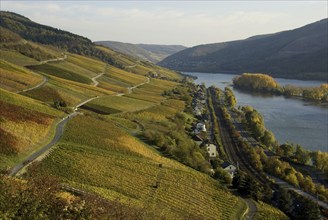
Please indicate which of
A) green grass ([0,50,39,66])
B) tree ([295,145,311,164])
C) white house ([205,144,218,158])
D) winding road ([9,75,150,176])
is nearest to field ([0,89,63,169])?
winding road ([9,75,150,176])

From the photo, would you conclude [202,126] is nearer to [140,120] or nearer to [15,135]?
[140,120]

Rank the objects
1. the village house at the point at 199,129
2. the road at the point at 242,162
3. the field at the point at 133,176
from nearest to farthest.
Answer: the field at the point at 133,176 < the road at the point at 242,162 < the village house at the point at 199,129

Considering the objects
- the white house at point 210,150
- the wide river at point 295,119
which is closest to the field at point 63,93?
the white house at point 210,150

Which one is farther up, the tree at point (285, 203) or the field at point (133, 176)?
the field at point (133, 176)

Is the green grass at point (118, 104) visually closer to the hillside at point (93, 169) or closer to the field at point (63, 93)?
the field at point (63, 93)

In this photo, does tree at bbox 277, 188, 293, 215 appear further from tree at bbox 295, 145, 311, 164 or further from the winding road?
the winding road

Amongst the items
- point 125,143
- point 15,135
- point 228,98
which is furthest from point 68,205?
point 228,98
